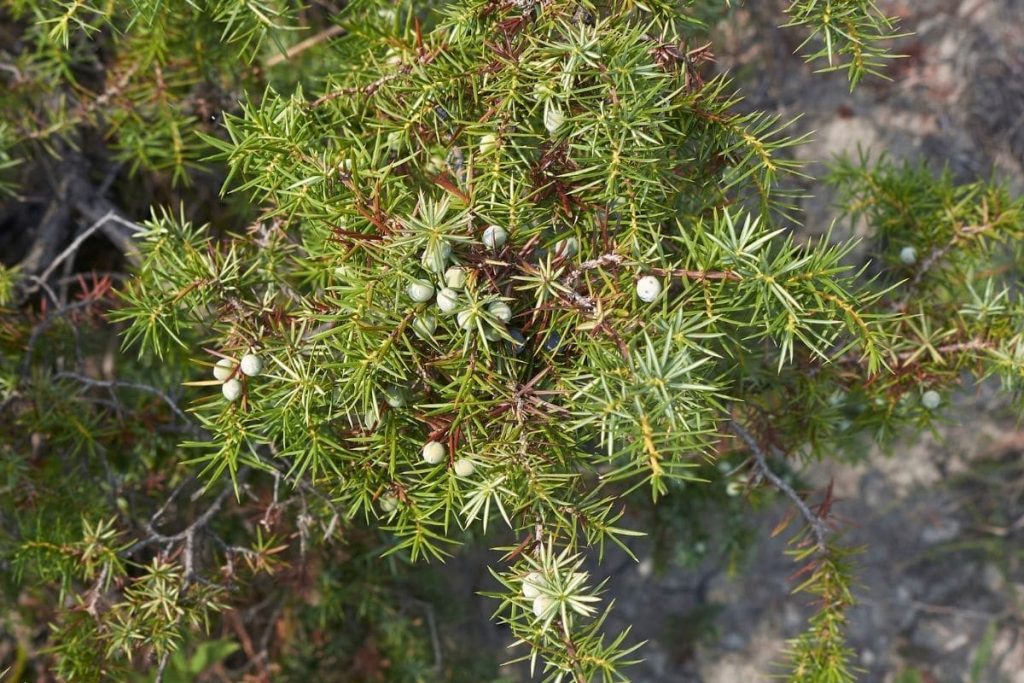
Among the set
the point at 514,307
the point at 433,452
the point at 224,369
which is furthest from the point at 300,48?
the point at 433,452

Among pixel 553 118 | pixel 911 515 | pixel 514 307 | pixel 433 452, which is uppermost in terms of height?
pixel 553 118

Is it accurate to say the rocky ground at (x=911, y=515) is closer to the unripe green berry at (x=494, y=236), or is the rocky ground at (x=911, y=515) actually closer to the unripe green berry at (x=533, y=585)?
the unripe green berry at (x=533, y=585)

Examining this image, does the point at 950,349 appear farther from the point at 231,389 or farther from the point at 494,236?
the point at 231,389

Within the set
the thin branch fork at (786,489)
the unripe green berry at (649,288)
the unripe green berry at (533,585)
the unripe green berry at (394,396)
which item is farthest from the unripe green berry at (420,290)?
the thin branch fork at (786,489)

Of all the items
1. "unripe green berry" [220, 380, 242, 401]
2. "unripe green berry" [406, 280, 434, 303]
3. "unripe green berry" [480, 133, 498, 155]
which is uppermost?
"unripe green berry" [480, 133, 498, 155]

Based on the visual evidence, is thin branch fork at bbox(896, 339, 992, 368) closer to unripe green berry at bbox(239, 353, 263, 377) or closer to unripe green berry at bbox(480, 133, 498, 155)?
unripe green berry at bbox(480, 133, 498, 155)

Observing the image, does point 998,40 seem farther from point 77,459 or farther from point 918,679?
point 77,459

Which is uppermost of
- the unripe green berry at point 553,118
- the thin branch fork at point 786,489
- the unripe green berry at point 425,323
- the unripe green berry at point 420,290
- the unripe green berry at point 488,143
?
the unripe green berry at point 553,118

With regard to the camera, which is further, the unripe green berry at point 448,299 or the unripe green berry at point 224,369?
the unripe green berry at point 224,369

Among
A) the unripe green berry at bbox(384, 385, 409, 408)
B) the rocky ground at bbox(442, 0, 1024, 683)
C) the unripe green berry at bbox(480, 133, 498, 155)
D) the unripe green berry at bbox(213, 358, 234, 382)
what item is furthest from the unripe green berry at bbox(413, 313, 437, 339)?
the rocky ground at bbox(442, 0, 1024, 683)
